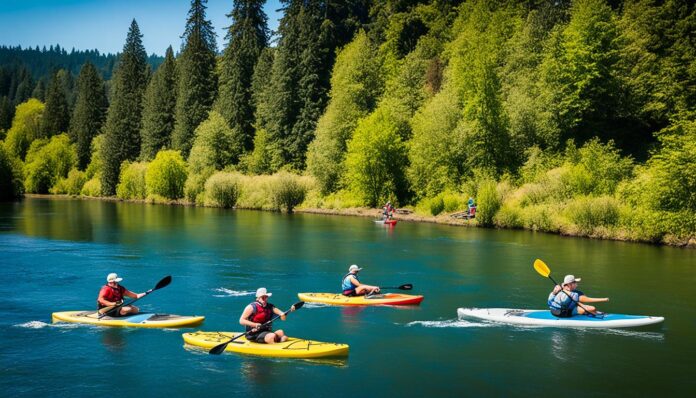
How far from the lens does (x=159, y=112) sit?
98.1m

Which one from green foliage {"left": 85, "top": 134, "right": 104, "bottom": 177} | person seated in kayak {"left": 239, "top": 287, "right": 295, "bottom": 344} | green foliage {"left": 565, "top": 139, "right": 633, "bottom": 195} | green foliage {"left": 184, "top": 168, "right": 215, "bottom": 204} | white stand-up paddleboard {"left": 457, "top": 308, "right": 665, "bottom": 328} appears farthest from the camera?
green foliage {"left": 85, "top": 134, "right": 104, "bottom": 177}

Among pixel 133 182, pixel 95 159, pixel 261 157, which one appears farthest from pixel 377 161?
pixel 95 159

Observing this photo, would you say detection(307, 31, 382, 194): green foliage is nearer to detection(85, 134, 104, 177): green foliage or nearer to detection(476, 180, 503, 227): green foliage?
detection(476, 180, 503, 227): green foliage

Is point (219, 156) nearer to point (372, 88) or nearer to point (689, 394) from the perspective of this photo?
point (372, 88)

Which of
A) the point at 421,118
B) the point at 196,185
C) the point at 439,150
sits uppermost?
the point at 421,118

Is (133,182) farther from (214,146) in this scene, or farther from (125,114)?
(125,114)

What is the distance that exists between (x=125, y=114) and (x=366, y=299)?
85382mm

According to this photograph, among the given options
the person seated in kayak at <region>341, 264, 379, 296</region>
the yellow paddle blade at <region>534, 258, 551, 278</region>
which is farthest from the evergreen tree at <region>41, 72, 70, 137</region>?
the yellow paddle blade at <region>534, 258, 551, 278</region>

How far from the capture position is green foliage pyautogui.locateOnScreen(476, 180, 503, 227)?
168ft

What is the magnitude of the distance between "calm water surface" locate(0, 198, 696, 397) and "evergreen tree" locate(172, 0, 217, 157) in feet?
158

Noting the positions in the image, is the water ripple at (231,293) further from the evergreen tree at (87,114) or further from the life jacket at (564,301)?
the evergreen tree at (87,114)

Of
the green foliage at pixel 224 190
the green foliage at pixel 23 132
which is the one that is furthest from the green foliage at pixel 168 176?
the green foliage at pixel 23 132

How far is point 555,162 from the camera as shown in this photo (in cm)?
5509

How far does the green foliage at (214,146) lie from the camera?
8262 cm
